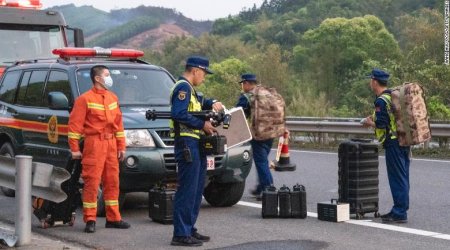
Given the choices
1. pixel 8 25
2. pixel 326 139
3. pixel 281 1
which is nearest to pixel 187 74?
pixel 8 25

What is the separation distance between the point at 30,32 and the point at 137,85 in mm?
8567

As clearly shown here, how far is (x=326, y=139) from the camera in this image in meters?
21.9

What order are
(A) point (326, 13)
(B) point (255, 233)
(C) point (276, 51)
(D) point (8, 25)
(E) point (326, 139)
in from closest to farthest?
(B) point (255, 233)
(D) point (8, 25)
(E) point (326, 139)
(C) point (276, 51)
(A) point (326, 13)

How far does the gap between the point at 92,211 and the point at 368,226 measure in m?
2.95

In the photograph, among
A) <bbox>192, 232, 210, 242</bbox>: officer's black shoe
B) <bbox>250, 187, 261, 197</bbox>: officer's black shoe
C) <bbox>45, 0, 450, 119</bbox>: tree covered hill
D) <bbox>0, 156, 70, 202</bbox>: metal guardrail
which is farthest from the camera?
<bbox>45, 0, 450, 119</bbox>: tree covered hill

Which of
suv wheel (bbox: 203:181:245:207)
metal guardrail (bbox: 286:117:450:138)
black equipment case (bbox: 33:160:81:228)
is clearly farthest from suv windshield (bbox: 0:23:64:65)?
black equipment case (bbox: 33:160:81:228)

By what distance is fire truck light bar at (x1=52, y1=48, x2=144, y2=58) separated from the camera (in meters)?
11.1

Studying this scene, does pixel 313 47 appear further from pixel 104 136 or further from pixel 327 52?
pixel 104 136

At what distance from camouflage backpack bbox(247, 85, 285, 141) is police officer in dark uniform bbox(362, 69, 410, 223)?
1938mm

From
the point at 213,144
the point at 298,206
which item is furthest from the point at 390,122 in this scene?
the point at 213,144

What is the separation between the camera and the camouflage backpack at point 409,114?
927cm

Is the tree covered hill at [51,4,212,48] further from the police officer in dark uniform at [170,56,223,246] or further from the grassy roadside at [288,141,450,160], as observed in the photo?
the police officer in dark uniform at [170,56,223,246]

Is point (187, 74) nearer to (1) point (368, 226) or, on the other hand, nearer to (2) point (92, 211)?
(2) point (92, 211)

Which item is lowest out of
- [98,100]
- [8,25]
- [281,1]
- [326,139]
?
[326,139]
